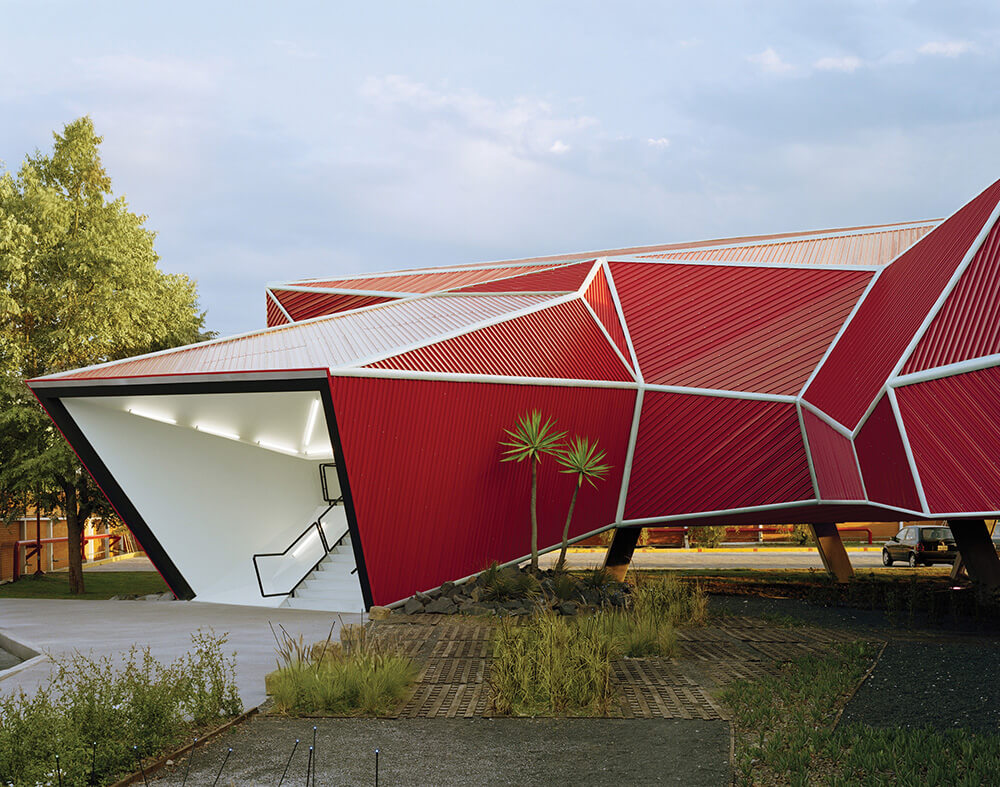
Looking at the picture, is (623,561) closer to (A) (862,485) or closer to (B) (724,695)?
(A) (862,485)

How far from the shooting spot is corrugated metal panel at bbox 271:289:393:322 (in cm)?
2212

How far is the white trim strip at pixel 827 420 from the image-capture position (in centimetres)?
1261

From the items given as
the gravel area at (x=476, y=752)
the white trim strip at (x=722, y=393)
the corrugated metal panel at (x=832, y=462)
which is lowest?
the gravel area at (x=476, y=752)

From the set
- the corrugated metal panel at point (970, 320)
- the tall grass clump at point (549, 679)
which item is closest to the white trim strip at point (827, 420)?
the corrugated metal panel at point (970, 320)

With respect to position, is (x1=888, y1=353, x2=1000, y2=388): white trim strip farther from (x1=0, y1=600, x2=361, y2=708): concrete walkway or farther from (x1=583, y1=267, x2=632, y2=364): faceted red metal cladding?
(x1=583, y1=267, x2=632, y2=364): faceted red metal cladding

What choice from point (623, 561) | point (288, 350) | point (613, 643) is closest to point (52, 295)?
point (288, 350)

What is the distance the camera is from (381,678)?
295 inches

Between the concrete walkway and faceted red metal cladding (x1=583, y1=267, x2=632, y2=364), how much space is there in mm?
7212

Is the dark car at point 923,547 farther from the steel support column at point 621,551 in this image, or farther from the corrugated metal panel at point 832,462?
the corrugated metal panel at point 832,462

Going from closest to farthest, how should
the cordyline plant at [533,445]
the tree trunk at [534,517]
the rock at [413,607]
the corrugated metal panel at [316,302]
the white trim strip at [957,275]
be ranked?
the white trim strip at [957,275] → the rock at [413,607] → the cordyline plant at [533,445] → the tree trunk at [534,517] → the corrugated metal panel at [316,302]

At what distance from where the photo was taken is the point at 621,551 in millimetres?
19531

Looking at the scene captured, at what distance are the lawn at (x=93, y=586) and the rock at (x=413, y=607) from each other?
360 inches

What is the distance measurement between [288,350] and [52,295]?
10.7 m

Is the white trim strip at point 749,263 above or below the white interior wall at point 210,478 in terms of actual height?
above
